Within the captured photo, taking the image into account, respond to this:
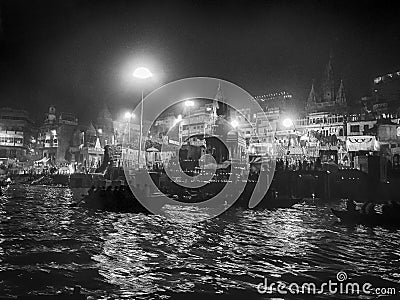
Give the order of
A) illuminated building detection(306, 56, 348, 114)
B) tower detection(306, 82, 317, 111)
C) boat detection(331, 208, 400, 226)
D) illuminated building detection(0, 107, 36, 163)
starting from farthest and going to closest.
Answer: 1. illuminated building detection(0, 107, 36, 163)
2. tower detection(306, 82, 317, 111)
3. illuminated building detection(306, 56, 348, 114)
4. boat detection(331, 208, 400, 226)

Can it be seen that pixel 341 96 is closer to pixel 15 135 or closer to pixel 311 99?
pixel 311 99

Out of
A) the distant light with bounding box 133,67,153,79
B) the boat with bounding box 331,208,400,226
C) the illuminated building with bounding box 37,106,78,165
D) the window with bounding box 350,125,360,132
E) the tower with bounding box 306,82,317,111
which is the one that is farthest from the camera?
the illuminated building with bounding box 37,106,78,165

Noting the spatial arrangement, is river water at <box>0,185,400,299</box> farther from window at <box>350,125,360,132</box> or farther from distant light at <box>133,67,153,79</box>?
window at <box>350,125,360,132</box>

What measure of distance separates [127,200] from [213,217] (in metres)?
7.55

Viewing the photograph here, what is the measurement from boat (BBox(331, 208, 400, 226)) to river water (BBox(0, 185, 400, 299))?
0.60 m

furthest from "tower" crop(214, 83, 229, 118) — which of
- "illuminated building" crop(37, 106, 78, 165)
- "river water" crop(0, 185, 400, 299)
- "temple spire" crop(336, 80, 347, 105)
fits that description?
"illuminated building" crop(37, 106, 78, 165)

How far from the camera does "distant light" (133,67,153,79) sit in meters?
34.5

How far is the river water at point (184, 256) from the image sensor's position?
858 centimetres

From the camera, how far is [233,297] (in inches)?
307

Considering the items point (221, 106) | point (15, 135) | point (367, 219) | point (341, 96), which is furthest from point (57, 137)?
Answer: point (367, 219)

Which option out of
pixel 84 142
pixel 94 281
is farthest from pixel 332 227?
pixel 84 142

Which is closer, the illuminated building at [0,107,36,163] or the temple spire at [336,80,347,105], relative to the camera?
the temple spire at [336,80,347,105]

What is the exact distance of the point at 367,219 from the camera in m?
18.9

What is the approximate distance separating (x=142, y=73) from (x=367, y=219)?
24.4 m
